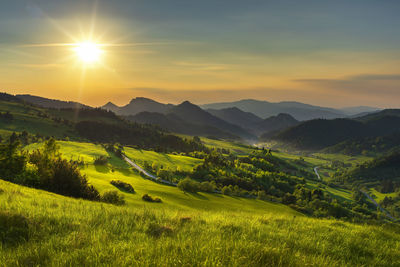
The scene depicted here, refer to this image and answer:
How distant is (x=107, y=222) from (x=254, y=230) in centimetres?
515

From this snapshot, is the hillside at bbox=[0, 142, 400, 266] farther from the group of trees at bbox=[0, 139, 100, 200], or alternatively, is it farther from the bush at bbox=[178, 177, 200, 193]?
the bush at bbox=[178, 177, 200, 193]

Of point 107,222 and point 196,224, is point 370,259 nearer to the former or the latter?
point 196,224

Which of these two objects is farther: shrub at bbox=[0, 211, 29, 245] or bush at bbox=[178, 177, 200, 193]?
bush at bbox=[178, 177, 200, 193]

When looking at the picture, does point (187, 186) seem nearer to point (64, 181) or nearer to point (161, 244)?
point (64, 181)

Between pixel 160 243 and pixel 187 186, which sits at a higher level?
pixel 160 243

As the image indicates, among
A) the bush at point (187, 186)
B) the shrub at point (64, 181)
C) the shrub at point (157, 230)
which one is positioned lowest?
the bush at point (187, 186)

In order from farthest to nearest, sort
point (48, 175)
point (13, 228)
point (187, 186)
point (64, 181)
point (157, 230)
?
point (187, 186) < point (48, 175) < point (64, 181) < point (157, 230) < point (13, 228)

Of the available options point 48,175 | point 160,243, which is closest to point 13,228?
point 160,243

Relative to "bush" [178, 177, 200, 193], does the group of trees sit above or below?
above

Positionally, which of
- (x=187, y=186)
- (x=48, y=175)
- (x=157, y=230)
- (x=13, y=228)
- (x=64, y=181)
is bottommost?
(x=187, y=186)

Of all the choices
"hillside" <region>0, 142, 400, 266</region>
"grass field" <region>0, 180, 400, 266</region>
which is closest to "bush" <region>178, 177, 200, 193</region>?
"hillside" <region>0, 142, 400, 266</region>

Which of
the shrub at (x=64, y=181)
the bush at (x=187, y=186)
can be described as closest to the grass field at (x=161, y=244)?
the shrub at (x=64, y=181)

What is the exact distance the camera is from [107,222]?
7930mm

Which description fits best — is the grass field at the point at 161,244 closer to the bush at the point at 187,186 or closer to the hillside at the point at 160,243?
the hillside at the point at 160,243
